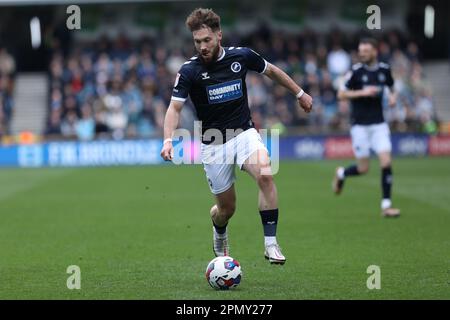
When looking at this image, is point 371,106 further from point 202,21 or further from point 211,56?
point 202,21

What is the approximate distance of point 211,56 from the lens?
890cm

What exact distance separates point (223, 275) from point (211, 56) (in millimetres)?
2159

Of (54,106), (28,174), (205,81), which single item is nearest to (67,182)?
(28,174)

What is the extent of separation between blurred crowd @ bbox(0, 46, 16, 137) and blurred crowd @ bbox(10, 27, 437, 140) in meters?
0.12

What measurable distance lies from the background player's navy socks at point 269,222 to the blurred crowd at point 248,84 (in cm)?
1994

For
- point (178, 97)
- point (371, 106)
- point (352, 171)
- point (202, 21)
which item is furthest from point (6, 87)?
point (202, 21)

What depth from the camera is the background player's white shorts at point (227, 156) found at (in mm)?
9148

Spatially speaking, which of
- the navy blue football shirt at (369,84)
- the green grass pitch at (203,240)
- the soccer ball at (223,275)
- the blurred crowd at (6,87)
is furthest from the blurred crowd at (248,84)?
the soccer ball at (223,275)

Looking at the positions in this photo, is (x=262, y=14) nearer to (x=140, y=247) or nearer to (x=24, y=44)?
(x=24, y=44)

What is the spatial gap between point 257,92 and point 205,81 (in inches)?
861

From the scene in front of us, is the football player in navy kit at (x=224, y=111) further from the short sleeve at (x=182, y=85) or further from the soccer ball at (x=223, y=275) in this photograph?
the soccer ball at (x=223, y=275)

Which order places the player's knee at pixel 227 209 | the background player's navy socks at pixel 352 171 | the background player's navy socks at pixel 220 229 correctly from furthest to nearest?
the background player's navy socks at pixel 352 171 → the background player's navy socks at pixel 220 229 → the player's knee at pixel 227 209

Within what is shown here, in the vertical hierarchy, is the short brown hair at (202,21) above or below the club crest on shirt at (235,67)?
above

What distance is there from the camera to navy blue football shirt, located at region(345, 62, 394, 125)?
14727mm
